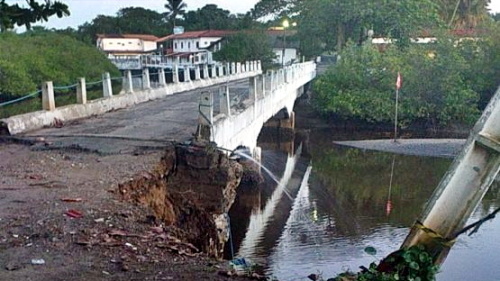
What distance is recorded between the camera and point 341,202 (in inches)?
784

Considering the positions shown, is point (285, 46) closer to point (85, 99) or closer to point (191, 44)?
point (191, 44)

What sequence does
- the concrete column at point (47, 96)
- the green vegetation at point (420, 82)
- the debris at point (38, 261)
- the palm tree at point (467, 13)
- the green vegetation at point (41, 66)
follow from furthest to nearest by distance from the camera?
the palm tree at point (467, 13) < the green vegetation at point (420, 82) < the green vegetation at point (41, 66) < the concrete column at point (47, 96) < the debris at point (38, 261)

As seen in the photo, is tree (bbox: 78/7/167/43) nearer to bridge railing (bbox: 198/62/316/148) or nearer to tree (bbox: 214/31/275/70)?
tree (bbox: 214/31/275/70)

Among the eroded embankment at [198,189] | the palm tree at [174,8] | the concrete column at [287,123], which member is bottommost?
the concrete column at [287,123]

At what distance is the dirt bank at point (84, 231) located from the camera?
5371mm

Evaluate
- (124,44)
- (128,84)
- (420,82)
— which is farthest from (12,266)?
(124,44)

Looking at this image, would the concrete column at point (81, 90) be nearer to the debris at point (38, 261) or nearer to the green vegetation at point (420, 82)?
the debris at point (38, 261)

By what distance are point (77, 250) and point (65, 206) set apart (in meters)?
1.55

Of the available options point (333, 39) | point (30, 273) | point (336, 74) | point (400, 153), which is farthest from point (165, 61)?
point (30, 273)

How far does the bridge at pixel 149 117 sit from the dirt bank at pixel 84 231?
1927mm

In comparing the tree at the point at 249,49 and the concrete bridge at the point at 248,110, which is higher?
the tree at the point at 249,49

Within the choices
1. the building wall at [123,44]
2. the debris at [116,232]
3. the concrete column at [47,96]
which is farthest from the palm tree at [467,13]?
the debris at [116,232]

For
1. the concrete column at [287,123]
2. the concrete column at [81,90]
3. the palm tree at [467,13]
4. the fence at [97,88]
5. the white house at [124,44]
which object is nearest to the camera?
the fence at [97,88]

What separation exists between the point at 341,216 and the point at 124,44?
6506 centimetres
